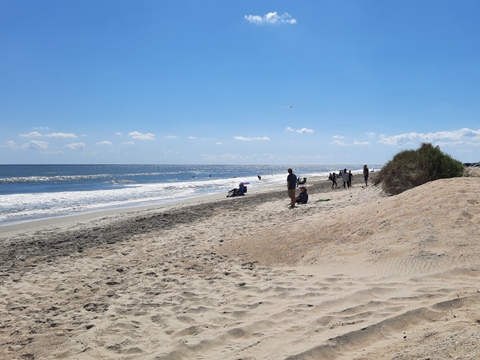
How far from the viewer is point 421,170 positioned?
44.1 ft

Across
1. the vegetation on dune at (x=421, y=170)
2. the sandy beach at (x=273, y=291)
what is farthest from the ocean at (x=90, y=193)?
the vegetation on dune at (x=421, y=170)

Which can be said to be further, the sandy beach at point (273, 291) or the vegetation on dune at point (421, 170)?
the vegetation on dune at point (421, 170)

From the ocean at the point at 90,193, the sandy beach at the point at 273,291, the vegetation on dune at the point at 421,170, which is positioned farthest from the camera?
the ocean at the point at 90,193

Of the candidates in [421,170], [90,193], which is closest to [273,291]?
[421,170]

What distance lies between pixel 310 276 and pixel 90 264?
5248 mm

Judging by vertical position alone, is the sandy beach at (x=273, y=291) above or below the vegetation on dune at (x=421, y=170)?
below

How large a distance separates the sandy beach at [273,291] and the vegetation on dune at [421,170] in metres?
3.56

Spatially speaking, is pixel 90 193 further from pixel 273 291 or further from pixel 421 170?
pixel 273 291

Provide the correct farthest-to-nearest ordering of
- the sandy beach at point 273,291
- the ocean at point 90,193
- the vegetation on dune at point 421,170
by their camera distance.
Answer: the ocean at point 90,193 < the vegetation on dune at point 421,170 < the sandy beach at point 273,291

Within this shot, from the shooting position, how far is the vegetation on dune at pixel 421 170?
Result: 1338cm

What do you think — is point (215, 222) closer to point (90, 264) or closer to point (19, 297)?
point (90, 264)

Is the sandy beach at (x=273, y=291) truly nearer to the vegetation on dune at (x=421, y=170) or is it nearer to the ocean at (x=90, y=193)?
the vegetation on dune at (x=421, y=170)

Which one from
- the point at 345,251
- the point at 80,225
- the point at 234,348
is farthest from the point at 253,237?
the point at 80,225

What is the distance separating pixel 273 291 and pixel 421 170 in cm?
990
